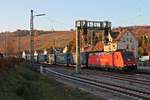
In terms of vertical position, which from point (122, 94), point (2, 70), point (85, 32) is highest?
point (85, 32)

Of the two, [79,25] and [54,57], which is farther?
[54,57]

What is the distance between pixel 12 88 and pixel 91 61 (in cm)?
5484

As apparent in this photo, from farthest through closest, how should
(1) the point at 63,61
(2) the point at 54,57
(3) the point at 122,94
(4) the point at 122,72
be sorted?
(2) the point at 54,57 → (1) the point at 63,61 → (4) the point at 122,72 → (3) the point at 122,94

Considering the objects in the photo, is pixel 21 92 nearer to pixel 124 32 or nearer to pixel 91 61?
pixel 91 61

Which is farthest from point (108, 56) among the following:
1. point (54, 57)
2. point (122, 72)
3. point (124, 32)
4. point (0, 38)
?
point (0, 38)

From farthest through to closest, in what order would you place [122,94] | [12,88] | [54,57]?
[54,57] < [122,94] < [12,88]

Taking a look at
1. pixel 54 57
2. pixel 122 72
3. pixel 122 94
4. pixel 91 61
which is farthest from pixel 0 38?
pixel 122 94

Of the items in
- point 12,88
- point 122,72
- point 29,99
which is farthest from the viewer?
point 122,72

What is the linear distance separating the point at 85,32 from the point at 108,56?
4.67m

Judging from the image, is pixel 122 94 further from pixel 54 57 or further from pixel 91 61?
pixel 54 57

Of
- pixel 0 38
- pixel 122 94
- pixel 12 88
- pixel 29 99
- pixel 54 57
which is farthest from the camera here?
pixel 0 38

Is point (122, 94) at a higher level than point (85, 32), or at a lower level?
lower

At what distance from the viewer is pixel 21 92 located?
18.7 metres

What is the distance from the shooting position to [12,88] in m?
19.4
